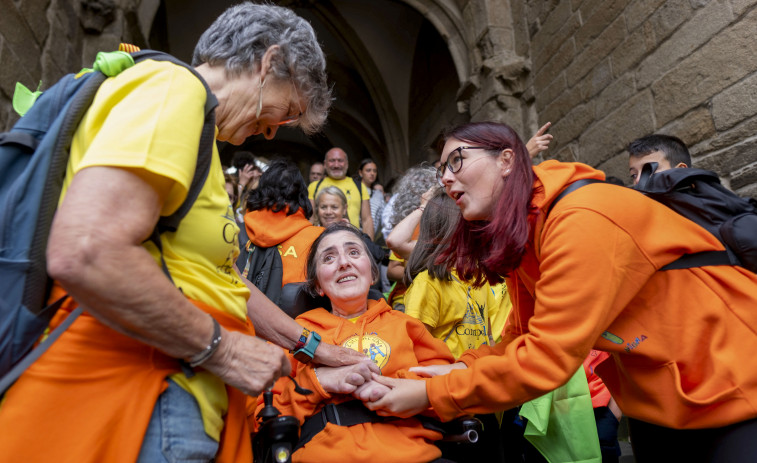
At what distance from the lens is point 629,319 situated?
4.70 feet

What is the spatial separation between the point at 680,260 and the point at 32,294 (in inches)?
56.5

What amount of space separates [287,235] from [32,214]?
232 centimetres

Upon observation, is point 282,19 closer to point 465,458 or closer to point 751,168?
point 465,458

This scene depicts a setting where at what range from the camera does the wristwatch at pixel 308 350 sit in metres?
1.85

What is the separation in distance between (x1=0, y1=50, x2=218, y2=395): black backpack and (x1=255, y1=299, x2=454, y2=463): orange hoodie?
0.94 meters

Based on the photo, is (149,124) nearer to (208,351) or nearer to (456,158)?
(208,351)

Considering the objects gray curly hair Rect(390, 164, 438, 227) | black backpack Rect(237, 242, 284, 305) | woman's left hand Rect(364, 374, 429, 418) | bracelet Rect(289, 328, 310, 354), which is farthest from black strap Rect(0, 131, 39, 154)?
gray curly hair Rect(390, 164, 438, 227)

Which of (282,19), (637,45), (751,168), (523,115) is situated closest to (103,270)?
(282,19)

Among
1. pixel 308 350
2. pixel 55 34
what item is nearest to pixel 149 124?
pixel 308 350

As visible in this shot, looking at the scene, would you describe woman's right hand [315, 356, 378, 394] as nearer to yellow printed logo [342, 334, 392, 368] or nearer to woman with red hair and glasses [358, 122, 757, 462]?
yellow printed logo [342, 334, 392, 368]

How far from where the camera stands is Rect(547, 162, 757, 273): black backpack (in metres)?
1.44

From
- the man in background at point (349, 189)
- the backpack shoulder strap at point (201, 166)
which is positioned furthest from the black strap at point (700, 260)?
the man in background at point (349, 189)

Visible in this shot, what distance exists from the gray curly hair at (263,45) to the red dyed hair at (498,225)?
56 cm

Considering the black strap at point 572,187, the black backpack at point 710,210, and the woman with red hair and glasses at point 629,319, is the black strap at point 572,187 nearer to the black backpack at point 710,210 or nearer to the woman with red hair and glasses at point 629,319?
the woman with red hair and glasses at point 629,319
